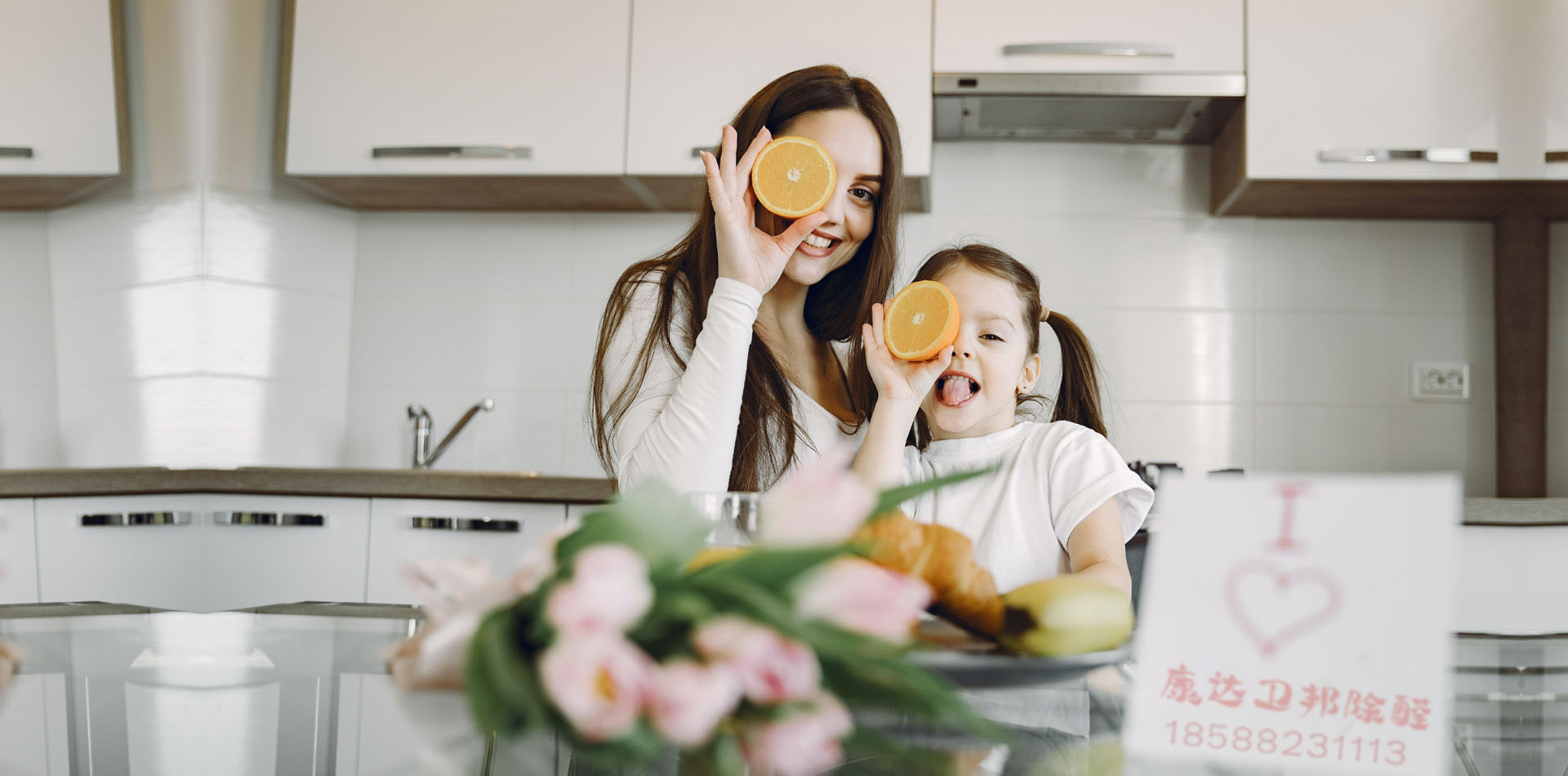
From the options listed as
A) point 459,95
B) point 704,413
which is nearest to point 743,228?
point 704,413

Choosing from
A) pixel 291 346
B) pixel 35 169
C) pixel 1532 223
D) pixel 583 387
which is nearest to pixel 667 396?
pixel 583 387

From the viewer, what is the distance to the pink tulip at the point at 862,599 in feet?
1.20

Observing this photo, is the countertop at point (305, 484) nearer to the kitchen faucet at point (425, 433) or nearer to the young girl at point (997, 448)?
the kitchen faucet at point (425, 433)

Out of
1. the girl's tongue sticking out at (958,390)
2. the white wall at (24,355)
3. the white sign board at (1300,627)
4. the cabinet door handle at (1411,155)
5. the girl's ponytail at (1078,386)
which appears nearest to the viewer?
the white sign board at (1300,627)

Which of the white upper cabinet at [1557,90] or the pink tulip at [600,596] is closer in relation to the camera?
the pink tulip at [600,596]

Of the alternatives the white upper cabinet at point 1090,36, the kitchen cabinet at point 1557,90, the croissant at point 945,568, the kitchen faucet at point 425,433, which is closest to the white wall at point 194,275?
the kitchen faucet at point 425,433

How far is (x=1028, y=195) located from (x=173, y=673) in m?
2.42

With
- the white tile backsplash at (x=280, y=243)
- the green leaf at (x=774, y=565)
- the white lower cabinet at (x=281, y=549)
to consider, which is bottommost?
the white lower cabinet at (x=281, y=549)

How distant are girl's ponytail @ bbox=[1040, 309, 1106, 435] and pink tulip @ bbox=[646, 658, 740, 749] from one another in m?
1.26

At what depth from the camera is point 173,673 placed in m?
0.70

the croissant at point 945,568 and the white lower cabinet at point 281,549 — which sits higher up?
the croissant at point 945,568

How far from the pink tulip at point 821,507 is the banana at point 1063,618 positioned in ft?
0.69

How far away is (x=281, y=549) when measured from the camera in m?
2.35

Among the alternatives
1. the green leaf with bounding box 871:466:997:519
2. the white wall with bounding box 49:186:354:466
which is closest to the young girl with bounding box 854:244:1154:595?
the green leaf with bounding box 871:466:997:519
